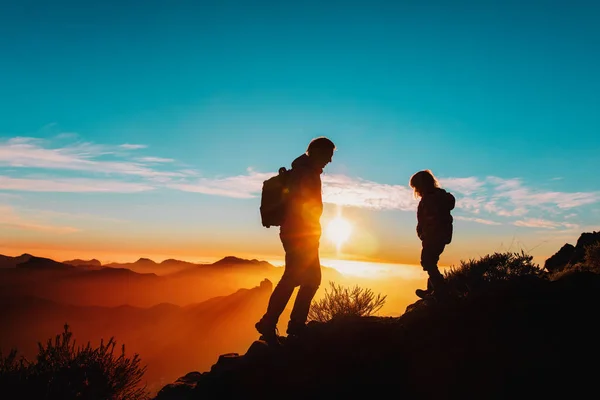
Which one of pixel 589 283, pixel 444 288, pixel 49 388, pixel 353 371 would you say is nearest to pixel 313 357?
pixel 353 371

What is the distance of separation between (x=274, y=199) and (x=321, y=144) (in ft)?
3.11

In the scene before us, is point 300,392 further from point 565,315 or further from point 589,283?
point 589,283

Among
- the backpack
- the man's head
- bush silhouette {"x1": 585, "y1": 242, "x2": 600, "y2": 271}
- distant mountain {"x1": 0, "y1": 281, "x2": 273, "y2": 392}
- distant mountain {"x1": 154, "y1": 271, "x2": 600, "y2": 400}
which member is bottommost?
distant mountain {"x1": 0, "y1": 281, "x2": 273, "y2": 392}

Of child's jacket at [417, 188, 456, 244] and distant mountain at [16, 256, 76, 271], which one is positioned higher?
child's jacket at [417, 188, 456, 244]

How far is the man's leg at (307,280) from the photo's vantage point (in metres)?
4.98

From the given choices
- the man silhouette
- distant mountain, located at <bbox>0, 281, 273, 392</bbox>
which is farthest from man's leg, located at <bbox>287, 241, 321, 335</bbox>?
distant mountain, located at <bbox>0, 281, 273, 392</bbox>

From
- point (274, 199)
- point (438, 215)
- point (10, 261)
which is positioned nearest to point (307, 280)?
point (274, 199)

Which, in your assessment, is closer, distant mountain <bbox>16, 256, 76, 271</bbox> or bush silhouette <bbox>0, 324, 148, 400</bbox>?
bush silhouette <bbox>0, 324, 148, 400</bbox>

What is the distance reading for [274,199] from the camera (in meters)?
5.11

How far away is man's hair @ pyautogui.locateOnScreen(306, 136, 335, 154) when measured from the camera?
5105 millimetres

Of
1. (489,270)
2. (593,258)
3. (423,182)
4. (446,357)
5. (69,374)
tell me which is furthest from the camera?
(489,270)

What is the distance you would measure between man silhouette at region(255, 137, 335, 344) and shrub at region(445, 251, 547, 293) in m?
4.30

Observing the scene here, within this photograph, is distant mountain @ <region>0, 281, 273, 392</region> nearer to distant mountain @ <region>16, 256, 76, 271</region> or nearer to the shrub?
distant mountain @ <region>16, 256, 76, 271</region>

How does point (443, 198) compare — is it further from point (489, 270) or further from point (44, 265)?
point (44, 265)
